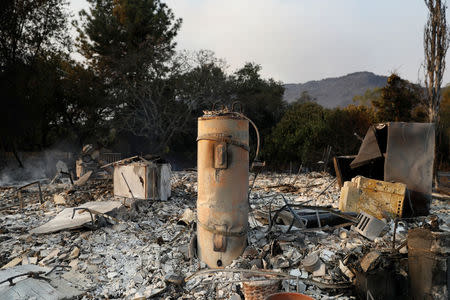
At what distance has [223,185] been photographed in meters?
3.44

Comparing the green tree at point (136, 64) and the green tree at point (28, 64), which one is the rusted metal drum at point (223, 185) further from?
the green tree at point (28, 64)

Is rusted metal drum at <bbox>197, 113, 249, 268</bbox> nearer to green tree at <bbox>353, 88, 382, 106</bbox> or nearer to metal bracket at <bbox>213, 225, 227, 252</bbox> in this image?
metal bracket at <bbox>213, 225, 227, 252</bbox>

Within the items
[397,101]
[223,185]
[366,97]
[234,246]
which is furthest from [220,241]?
[366,97]

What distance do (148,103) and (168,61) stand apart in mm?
2796

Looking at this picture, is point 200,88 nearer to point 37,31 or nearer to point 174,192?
point 37,31

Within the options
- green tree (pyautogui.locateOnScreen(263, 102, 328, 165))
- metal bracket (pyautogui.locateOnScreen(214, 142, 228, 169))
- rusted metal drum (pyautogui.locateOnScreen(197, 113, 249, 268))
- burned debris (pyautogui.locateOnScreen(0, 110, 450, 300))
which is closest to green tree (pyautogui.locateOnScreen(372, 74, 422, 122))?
green tree (pyautogui.locateOnScreen(263, 102, 328, 165))

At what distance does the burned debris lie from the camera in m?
2.89

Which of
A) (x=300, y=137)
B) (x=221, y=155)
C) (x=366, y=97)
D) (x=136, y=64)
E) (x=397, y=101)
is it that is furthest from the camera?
(x=366, y=97)

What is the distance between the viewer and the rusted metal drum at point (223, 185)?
3.40m

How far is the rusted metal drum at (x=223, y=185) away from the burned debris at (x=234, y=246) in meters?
0.01

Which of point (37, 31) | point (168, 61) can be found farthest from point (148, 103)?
point (37, 31)

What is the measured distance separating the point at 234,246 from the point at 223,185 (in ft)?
2.50

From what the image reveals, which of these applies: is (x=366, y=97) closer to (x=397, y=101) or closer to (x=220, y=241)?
(x=397, y=101)

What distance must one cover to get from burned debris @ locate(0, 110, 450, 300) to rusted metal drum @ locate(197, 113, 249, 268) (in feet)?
0.04
